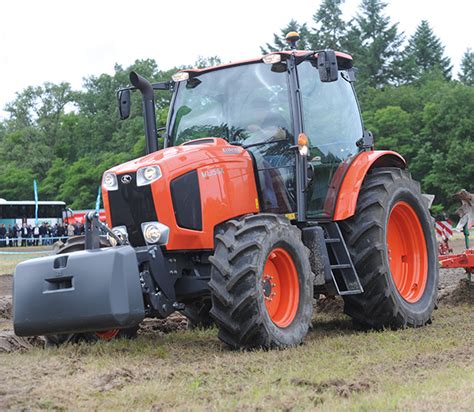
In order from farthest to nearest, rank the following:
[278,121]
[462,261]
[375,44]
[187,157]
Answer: [375,44] < [462,261] < [278,121] < [187,157]

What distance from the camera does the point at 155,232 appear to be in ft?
21.9

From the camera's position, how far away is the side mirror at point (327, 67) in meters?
6.89

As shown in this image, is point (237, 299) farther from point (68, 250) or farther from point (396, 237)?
point (396, 237)

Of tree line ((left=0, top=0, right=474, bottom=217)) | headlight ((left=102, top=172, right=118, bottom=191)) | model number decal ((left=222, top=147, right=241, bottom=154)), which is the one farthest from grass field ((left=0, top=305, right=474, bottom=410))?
tree line ((left=0, top=0, right=474, bottom=217))

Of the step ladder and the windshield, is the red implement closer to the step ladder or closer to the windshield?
the step ladder

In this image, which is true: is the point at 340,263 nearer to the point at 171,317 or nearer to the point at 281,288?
the point at 281,288

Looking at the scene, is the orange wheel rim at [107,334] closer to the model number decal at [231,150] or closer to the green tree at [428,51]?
the model number decal at [231,150]

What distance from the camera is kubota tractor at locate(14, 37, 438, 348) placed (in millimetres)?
6137

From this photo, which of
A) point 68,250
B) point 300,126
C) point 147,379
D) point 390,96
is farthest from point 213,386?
point 390,96

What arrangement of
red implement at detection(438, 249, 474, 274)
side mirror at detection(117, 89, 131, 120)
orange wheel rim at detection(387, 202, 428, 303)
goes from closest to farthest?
side mirror at detection(117, 89, 131, 120), orange wheel rim at detection(387, 202, 428, 303), red implement at detection(438, 249, 474, 274)

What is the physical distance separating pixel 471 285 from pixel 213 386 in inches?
222

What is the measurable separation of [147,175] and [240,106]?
1362 millimetres

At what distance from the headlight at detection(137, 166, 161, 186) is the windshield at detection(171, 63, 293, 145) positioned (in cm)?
109

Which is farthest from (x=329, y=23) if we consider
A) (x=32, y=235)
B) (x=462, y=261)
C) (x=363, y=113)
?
(x=462, y=261)
